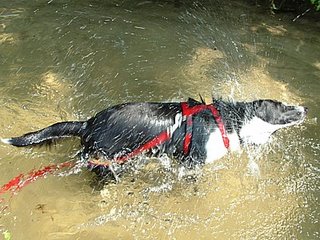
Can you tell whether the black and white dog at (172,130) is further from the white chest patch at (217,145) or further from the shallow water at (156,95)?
the shallow water at (156,95)

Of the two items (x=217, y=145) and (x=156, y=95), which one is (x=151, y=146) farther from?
(x=156, y=95)

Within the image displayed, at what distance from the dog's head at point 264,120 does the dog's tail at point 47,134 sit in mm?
1381

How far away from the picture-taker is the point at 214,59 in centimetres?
584

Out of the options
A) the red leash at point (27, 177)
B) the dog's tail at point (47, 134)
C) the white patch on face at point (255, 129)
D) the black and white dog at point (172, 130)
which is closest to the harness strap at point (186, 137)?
the black and white dog at point (172, 130)

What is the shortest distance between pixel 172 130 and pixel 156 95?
1.39m

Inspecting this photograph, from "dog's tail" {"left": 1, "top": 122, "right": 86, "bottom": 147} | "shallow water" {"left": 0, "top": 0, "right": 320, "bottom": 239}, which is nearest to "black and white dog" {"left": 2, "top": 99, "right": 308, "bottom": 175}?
"dog's tail" {"left": 1, "top": 122, "right": 86, "bottom": 147}

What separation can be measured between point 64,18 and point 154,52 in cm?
149

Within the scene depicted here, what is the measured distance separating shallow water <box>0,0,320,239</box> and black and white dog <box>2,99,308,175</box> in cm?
32

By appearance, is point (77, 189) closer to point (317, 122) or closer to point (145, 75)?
point (145, 75)

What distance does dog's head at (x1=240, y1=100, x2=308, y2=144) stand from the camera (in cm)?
398

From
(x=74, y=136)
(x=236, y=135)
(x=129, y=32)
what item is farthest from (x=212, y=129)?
(x=129, y=32)

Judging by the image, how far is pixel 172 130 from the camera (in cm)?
384

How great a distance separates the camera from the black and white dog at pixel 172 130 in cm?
373

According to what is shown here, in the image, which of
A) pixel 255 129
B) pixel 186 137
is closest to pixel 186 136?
pixel 186 137
